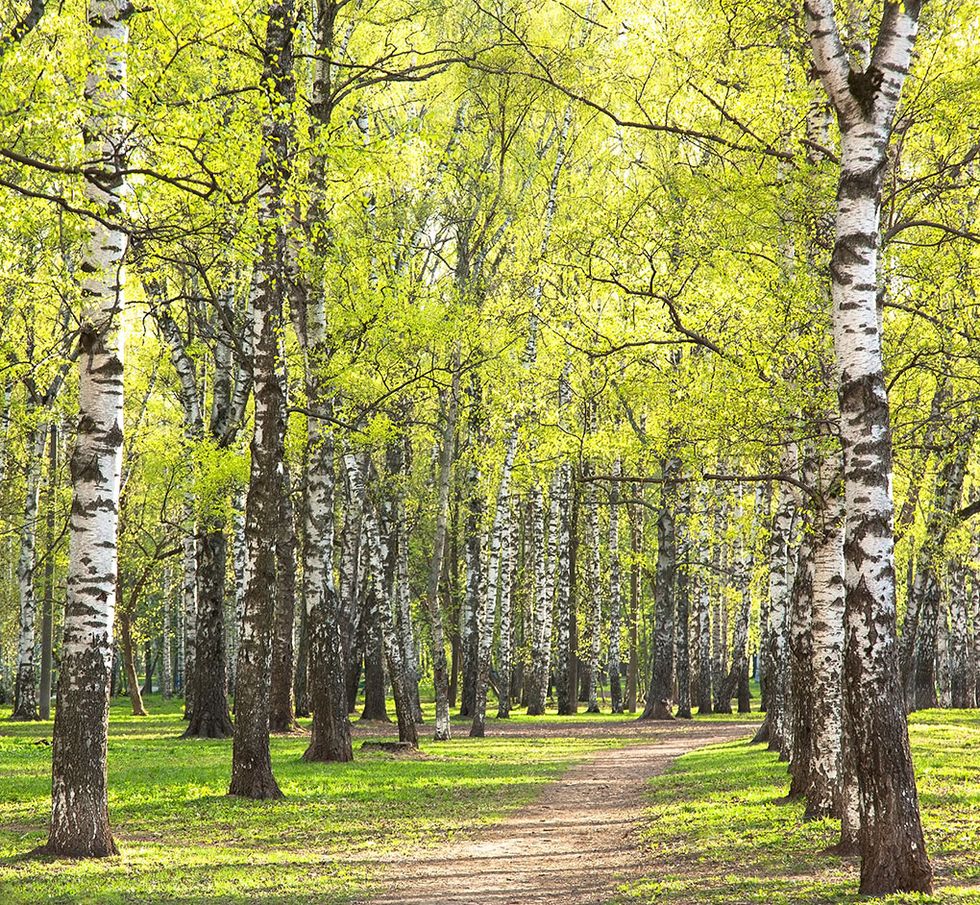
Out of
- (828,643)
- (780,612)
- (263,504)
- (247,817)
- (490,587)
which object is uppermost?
(263,504)

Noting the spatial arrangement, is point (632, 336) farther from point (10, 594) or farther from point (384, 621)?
point (10, 594)

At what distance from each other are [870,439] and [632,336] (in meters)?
6.27

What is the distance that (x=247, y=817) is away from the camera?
12.1 metres

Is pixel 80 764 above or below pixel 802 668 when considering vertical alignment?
below

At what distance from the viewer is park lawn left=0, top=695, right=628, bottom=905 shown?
8523mm

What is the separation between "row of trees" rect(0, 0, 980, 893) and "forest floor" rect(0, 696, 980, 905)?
2.56 ft

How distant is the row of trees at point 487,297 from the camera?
8.30 metres

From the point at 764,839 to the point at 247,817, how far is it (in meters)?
5.90

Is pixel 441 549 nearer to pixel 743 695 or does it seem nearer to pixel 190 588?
pixel 190 588

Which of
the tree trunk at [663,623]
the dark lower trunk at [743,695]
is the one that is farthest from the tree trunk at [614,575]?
the tree trunk at [663,623]

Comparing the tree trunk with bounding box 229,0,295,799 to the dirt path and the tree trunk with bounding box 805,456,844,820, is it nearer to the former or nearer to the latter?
the dirt path

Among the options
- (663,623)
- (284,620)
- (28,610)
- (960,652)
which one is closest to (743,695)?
(960,652)

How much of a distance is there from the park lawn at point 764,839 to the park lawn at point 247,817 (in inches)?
97.7

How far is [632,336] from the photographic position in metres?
14.0
